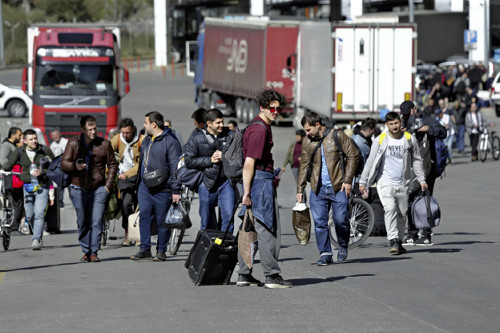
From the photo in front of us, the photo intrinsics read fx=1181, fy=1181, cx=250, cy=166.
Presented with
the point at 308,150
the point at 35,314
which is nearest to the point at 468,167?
the point at 308,150

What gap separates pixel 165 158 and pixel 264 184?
313cm

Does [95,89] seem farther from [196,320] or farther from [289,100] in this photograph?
[196,320]

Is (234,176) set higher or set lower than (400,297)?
higher

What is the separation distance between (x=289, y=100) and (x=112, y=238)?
75.9 feet

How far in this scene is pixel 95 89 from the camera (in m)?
31.9

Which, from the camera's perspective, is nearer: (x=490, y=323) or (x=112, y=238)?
(x=490, y=323)

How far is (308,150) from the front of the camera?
41.4 ft

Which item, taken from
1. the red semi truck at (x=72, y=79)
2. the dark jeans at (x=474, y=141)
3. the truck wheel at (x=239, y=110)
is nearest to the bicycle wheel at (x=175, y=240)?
the dark jeans at (x=474, y=141)

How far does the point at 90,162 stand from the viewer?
1356cm

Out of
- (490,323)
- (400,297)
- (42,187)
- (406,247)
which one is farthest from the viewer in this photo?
(42,187)

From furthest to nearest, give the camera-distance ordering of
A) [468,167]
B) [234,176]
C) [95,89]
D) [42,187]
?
[95,89] < [468,167] < [42,187] < [234,176]

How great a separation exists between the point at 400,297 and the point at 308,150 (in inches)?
111

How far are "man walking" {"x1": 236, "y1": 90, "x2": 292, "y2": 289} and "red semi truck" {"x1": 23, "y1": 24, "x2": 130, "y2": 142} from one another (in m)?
Result: 21.4

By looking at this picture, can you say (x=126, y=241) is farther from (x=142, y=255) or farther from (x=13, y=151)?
(x=13, y=151)
